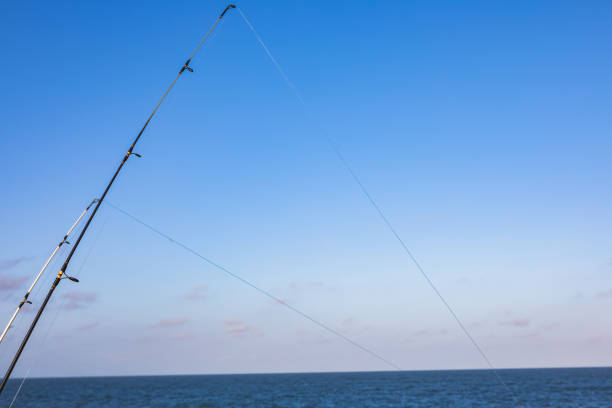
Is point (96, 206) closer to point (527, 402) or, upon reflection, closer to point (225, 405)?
point (225, 405)

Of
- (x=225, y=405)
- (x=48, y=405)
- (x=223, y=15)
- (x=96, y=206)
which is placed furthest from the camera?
(x=48, y=405)

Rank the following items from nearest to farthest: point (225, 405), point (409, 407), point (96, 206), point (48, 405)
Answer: point (96, 206)
point (409, 407)
point (225, 405)
point (48, 405)

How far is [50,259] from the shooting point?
9977 millimetres

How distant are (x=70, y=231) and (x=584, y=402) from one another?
62.9 m

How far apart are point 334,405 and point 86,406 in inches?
1236

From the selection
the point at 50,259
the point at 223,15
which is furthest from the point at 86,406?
the point at 223,15

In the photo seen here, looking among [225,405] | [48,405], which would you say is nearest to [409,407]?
[225,405]

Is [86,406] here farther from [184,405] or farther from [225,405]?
[225,405]

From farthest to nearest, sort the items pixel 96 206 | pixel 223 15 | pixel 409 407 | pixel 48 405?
pixel 48 405 < pixel 409 407 < pixel 223 15 < pixel 96 206

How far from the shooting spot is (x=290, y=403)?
53.6 m

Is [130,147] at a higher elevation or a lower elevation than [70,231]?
higher

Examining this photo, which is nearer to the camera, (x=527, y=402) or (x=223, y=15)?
(x=223, y=15)

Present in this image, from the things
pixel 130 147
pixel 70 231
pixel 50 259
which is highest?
pixel 130 147

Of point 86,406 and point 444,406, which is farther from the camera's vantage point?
point 86,406
